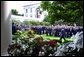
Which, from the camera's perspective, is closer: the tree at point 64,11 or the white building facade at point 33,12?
the tree at point 64,11

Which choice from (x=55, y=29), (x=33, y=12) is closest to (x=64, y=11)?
(x=55, y=29)

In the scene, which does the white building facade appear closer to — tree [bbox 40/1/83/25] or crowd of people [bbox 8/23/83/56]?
tree [bbox 40/1/83/25]

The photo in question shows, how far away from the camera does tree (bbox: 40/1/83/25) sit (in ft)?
22.8

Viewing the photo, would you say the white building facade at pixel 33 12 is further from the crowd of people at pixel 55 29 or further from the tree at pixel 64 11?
the crowd of people at pixel 55 29

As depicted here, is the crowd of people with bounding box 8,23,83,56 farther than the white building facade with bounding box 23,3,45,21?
No

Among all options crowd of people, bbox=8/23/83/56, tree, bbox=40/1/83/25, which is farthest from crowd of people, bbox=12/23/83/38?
tree, bbox=40/1/83/25

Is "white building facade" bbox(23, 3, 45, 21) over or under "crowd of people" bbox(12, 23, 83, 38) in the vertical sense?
over

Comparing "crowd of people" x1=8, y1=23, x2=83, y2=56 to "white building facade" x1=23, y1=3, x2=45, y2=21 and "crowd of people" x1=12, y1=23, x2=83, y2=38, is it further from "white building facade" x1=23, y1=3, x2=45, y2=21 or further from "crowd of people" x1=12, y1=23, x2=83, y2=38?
"white building facade" x1=23, y1=3, x2=45, y2=21

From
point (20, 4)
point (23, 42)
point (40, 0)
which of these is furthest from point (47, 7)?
point (23, 42)

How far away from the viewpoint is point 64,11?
7.07m

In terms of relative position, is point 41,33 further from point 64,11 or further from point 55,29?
point 64,11

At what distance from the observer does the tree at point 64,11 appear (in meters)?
6.96

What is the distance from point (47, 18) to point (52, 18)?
0.49 feet

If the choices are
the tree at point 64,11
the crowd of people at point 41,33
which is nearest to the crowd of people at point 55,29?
the crowd of people at point 41,33
